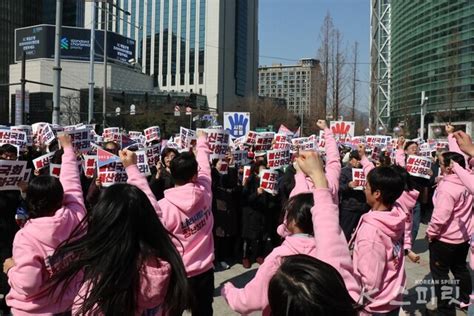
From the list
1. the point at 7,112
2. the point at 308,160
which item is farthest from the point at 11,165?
the point at 7,112

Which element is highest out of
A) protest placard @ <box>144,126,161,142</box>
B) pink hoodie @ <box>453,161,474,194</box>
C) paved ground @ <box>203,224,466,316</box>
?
protest placard @ <box>144,126,161,142</box>

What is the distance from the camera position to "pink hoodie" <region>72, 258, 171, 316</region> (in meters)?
2.04

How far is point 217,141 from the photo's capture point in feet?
22.3

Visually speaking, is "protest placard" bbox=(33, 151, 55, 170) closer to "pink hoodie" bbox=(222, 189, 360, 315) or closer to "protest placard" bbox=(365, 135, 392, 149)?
"pink hoodie" bbox=(222, 189, 360, 315)

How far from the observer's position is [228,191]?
25.9 feet

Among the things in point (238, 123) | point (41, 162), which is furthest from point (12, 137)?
point (238, 123)

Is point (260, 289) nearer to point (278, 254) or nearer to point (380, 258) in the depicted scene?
point (278, 254)

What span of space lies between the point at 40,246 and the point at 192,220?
4.32 ft

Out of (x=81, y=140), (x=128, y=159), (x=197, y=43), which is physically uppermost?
(x=197, y=43)

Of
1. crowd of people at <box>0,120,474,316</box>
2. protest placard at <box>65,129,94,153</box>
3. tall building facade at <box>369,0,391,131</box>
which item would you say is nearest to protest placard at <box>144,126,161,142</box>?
protest placard at <box>65,129,94,153</box>

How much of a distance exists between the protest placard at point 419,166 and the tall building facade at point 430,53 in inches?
1605

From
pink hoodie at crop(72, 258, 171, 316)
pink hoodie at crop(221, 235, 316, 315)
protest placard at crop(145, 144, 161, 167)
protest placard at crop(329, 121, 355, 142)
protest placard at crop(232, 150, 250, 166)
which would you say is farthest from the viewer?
protest placard at crop(329, 121, 355, 142)

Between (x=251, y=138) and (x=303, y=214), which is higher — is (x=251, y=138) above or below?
above

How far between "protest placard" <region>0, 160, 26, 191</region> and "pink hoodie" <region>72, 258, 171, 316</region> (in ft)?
9.90
